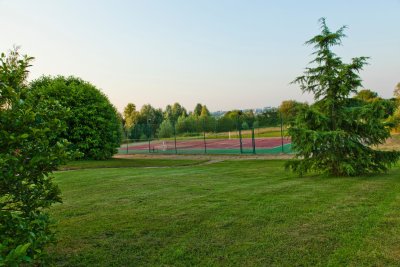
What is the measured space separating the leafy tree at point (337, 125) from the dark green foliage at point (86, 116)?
12.4m

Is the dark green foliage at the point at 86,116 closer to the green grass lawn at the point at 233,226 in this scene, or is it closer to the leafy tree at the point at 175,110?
the green grass lawn at the point at 233,226

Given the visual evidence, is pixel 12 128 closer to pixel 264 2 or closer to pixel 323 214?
pixel 323 214

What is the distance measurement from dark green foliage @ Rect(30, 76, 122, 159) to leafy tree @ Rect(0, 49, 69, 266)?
1505 centimetres

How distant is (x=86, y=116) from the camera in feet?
57.9

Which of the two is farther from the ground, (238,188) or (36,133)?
(36,133)

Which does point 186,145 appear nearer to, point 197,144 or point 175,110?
point 197,144

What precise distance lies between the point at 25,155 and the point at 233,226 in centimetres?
265

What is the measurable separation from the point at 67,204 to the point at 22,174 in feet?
11.5

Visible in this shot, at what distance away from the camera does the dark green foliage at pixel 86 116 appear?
17.3m

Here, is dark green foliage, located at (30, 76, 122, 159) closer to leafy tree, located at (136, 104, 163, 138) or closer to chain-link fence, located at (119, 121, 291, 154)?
chain-link fence, located at (119, 121, 291, 154)

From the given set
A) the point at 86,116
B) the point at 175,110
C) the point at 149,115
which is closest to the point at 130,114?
the point at 149,115

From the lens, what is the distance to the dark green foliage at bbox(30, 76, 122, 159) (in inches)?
682

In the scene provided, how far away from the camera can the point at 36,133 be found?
2.45 metres

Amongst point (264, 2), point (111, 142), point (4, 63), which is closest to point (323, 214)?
point (4, 63)
